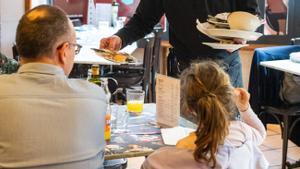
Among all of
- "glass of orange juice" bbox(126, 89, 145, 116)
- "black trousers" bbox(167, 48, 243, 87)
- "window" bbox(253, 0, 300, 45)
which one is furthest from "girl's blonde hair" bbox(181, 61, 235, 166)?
"window" bbox(253, 0, 300, 45)

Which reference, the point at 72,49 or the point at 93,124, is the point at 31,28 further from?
the point at 93,124

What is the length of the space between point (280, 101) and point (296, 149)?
0.78 m

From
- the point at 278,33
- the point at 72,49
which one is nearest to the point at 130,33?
the point at 72,49

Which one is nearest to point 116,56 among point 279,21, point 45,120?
point 45,120

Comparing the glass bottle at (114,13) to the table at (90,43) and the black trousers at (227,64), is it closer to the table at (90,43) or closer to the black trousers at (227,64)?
the table at (90,43)

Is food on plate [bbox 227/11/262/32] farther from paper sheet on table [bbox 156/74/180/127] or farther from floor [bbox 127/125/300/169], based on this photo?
floor [bbox 127/125/300/169]

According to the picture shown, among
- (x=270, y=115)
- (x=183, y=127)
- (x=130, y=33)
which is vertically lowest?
(x=270, y=115)

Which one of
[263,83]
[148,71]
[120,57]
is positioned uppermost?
[120,57]

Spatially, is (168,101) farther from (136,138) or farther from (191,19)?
(191,19)

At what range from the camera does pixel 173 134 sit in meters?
1.74

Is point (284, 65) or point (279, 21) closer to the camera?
point (284, 65)

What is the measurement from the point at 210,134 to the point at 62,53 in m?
0.50

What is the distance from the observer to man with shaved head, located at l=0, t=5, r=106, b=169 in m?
1.21

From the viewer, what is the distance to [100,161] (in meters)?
1.38
